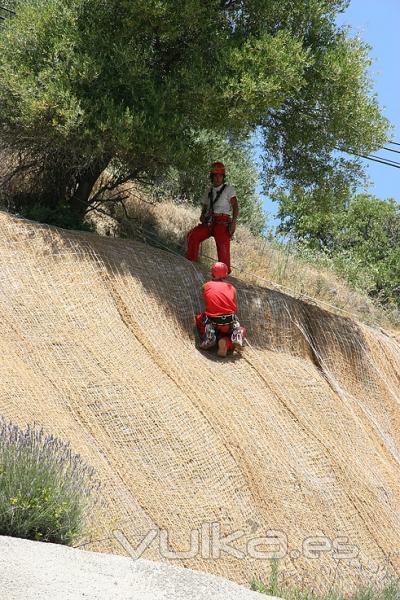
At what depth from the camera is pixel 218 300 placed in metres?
12.2

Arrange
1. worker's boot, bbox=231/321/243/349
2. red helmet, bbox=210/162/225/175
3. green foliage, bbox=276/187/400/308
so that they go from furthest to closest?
green foliage, bbox=276/187/400/308 → red helmet, bbox=210/162/225/175 → worker's boot, bbox=231/321/243/349

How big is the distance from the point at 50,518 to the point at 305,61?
9.48 meters

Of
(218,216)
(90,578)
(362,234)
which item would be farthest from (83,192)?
(362,234)

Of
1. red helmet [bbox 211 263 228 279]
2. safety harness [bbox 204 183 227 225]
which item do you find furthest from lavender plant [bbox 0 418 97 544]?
safety harness [bbox 204 183 227 225]

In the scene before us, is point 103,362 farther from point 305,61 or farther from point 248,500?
point 305,61

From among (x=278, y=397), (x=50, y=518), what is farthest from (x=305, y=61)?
(x=50, y=518)

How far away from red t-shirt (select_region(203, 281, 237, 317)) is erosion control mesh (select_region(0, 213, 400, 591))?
63 cm

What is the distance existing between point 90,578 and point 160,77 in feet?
32.7

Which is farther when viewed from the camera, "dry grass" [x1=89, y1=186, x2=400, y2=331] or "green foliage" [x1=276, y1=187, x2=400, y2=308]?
"green foliage" [x1=276, y1=187, x2=400, y2=308]

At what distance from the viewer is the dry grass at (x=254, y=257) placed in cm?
1741

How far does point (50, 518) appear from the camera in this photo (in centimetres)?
640

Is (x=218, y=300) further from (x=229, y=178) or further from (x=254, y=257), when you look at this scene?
(x=229, y=178)

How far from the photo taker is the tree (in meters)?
13.1

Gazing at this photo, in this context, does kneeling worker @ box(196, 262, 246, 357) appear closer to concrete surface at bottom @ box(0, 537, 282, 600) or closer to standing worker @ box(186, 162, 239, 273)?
standing worker @ box(186, 162, 239, 273)
